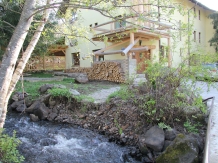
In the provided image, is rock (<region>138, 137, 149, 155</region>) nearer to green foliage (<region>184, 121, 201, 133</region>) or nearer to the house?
green foliage (<region>184, 121, 201, 133</region>)

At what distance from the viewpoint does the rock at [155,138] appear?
13.8 feet

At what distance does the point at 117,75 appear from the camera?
37.3 feet

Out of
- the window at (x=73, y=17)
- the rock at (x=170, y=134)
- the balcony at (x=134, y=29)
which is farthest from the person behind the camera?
the window at (x=73, y=17)

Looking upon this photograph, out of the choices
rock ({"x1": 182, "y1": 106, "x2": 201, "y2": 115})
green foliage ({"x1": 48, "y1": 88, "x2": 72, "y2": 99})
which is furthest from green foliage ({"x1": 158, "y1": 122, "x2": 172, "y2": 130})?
green foliage ({"x1": 48, "y1": 88, "x2": 72, "y2": 99})

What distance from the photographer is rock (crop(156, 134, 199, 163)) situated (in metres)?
3.58

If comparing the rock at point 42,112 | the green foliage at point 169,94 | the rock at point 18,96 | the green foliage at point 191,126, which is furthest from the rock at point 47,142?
the rock at point 18,96

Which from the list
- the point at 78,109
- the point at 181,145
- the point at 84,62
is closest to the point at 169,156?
the point at 181,145

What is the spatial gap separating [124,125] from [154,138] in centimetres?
129

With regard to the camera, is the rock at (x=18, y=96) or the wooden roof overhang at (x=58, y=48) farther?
the wooden roof overhang at (x=58, y=48)

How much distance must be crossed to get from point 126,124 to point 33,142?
2.62 metres

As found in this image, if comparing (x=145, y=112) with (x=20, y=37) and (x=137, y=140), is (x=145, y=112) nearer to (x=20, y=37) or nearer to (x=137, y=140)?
(x=137, y=140)

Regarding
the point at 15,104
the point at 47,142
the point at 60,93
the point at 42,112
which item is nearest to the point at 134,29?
the point at 47,142

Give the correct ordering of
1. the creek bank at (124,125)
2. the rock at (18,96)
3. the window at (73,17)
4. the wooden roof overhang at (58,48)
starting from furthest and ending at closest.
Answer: the wooden roof overhang at (58,48)
the rock at (18,96)
the window at (73,17)
the creek bank at (124,125)

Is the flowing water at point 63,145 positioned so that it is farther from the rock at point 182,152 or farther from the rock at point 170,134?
the rock at point 170,134
